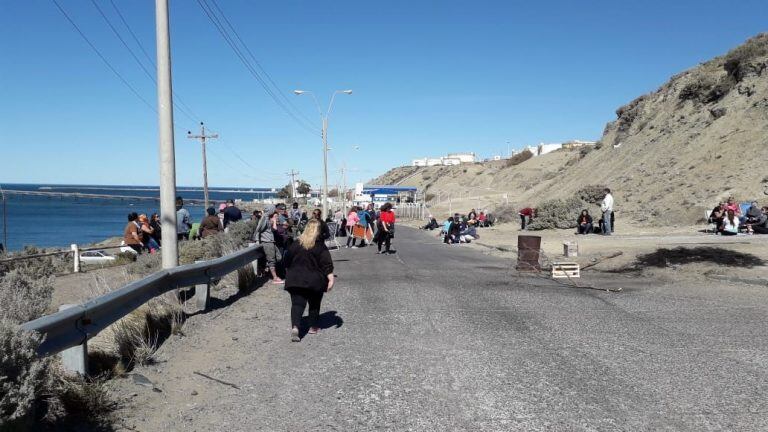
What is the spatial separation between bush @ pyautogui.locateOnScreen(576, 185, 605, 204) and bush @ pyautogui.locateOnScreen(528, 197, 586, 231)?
20.8 ft

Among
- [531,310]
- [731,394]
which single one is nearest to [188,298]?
[531,310]

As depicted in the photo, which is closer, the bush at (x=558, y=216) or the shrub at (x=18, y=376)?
the shrub at (x=18, y=376)

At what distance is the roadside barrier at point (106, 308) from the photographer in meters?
5.02

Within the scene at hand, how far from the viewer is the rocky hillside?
3078 cm

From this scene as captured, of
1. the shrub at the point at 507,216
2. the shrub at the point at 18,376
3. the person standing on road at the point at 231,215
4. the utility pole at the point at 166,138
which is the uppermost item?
the utility pole at the point at 166,138

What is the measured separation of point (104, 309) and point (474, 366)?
3.52 meters

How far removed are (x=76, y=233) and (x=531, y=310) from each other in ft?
298

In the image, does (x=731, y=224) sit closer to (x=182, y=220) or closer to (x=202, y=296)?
(x=182, y=220)

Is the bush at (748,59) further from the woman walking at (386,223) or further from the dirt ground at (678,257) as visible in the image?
the woman walking at (386,223)

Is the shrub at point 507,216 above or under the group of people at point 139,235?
under

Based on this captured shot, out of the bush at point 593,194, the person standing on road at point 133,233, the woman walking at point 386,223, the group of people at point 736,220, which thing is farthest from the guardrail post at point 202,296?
the bush at point 593,194

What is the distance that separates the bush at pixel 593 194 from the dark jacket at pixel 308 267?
33.7 m

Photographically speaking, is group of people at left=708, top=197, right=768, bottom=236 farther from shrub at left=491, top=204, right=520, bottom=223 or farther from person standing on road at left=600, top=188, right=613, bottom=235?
shrub at left=491, top=204, right=520, bottom=223

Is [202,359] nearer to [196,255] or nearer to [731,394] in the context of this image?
[731,394]
